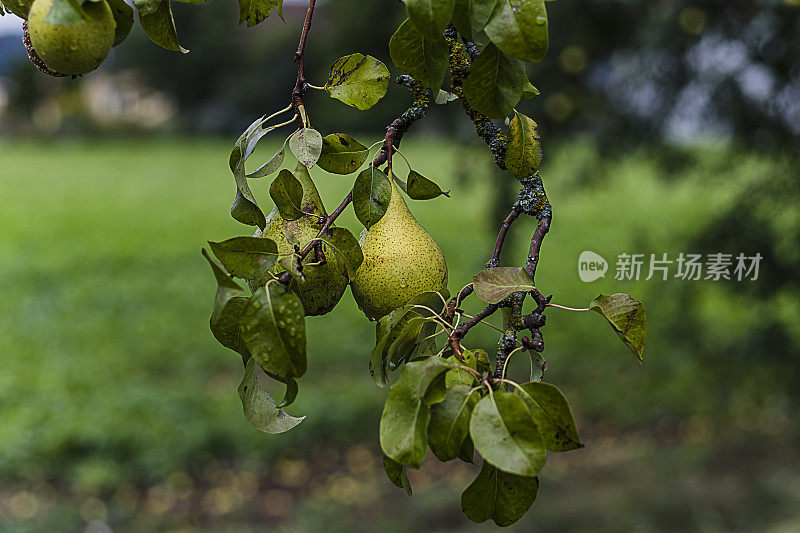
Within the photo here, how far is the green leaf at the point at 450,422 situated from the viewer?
1.38ft

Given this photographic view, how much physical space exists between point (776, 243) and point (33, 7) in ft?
6.81

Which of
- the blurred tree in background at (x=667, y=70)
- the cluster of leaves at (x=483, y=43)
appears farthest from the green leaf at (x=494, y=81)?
the blurred tree in background at (x=667, y=70)

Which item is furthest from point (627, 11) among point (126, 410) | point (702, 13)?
point (126, 410)

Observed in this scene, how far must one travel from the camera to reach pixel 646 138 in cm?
237

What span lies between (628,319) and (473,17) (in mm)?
199

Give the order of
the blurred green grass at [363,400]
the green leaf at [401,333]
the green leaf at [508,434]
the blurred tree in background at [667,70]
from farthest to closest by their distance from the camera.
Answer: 1. the blurred green grass at [363,400]
2. the blurred tree in background at [667,70]
3. the green leaf at [401,333]
4. the green leaf at [508,434]

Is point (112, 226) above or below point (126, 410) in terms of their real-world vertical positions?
above

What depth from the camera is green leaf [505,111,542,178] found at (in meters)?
0.53

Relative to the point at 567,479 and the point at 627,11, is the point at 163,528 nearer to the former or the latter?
the point at 567,479

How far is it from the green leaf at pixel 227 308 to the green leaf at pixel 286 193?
0.09 metres

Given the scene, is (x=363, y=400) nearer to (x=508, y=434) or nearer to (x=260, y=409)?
(x=260, y=409)

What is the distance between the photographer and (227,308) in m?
0.46

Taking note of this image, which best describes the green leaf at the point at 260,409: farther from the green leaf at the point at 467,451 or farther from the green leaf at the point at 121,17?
the green leaf at the point at 121,17

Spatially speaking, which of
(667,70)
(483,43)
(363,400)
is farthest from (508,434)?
(363,400)
